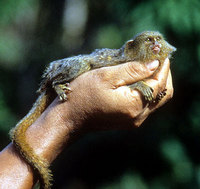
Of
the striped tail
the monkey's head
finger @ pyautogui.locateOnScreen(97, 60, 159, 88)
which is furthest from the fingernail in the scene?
the striped tail

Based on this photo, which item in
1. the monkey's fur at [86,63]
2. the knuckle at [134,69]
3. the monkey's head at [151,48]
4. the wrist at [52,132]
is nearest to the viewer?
the wrist at [52,132]

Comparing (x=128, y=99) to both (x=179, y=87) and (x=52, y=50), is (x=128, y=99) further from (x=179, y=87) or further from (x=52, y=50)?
(x=52, y=50)

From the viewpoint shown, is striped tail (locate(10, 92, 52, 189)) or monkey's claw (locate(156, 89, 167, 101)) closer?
striped tail (locate(10, 92, 52, 189))

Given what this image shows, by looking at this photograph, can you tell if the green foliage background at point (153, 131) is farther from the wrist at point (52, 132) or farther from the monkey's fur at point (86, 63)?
the wrist at point (52, 132)

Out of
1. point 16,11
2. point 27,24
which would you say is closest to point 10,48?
point 27,24

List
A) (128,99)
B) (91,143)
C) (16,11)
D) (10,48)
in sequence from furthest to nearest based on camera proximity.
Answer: (10,48) → (16,11) → (91,143) → (128,99)

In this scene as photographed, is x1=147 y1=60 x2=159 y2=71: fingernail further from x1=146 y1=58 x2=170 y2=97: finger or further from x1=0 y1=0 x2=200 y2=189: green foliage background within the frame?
x1=0 y1=0 x2=200 y2=189: green foliage background

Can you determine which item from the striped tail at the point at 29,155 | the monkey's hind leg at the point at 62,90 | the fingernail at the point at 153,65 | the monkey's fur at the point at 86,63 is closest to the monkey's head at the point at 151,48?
the monkey's fur at the point at 86,63
